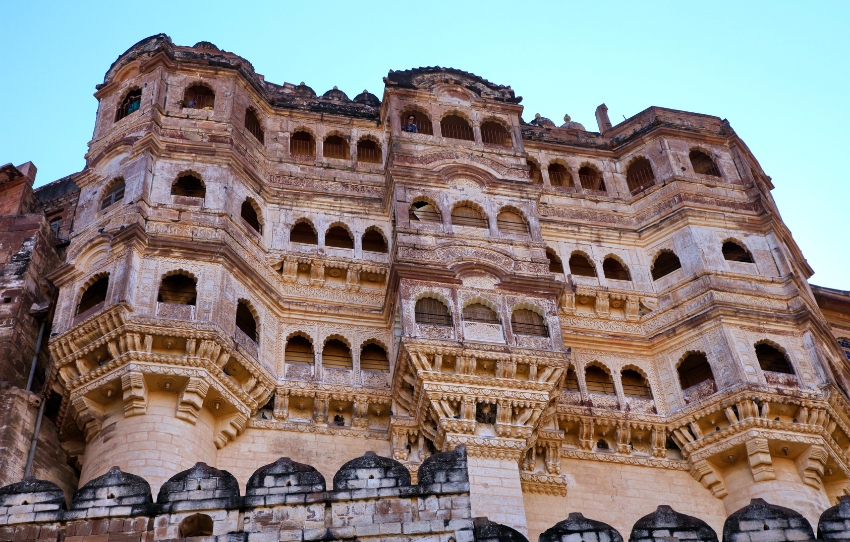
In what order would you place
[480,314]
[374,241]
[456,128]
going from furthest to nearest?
1. [456,128]
2. [374,241]
3. [480,314]

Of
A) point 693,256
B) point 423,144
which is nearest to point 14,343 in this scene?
point 423,144

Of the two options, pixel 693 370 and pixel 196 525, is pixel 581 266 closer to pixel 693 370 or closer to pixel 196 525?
pixel 693 370

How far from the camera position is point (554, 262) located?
2695cm

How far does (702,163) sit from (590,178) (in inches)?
114

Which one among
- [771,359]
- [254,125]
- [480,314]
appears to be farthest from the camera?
[254,125]

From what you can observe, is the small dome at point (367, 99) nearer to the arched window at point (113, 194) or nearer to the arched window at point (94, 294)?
the arched window at point (113, 194)

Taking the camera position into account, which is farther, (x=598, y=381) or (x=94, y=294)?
(x=598, y=381)

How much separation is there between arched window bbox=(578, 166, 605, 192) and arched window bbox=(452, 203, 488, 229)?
16.2 feet

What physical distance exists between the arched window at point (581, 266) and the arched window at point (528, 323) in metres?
3.71

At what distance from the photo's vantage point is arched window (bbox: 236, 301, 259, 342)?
2316 centimetres

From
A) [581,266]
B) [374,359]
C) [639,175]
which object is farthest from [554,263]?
[374,359]

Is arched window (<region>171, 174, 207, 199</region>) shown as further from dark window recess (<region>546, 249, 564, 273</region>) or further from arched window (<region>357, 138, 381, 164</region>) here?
dark window recess (<region>546, 249, 564, 273</region>)

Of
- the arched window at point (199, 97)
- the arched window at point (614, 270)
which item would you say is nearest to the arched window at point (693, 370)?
the arched window at point (614, 270)

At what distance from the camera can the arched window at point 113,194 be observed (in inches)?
977
